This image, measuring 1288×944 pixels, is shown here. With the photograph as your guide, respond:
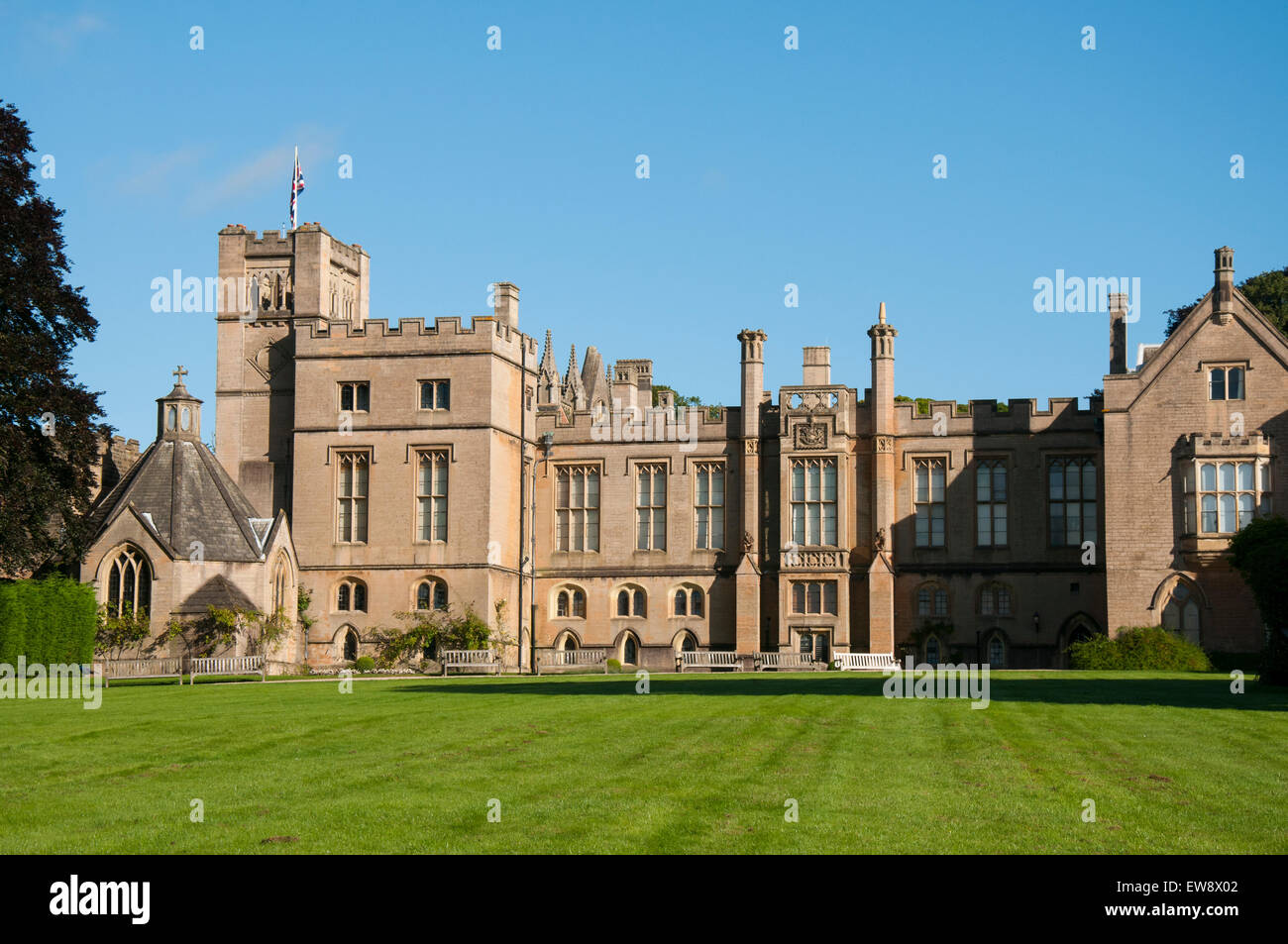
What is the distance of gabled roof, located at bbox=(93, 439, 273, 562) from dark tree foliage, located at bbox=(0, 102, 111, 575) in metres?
4.09

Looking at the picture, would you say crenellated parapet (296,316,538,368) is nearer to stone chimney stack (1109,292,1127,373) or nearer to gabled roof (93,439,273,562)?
gabled roof (93,439,273,562)

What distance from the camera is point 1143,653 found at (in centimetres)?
4628

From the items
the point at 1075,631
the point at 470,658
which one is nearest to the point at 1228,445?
the point at 1075,631

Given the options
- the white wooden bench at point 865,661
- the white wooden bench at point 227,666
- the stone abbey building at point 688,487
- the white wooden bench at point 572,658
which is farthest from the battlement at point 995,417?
the white wooden bench at point 227,666

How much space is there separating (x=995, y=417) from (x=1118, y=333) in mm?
5300

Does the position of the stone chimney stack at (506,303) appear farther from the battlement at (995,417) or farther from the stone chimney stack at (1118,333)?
the stone chimney stack at (1118,333)

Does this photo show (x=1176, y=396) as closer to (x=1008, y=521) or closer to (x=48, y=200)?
(x=1008, y=521)

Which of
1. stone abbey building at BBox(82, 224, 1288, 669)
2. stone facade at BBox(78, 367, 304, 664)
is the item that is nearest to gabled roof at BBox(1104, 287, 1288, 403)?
Answer: stone abbey building at BBox(82, 224, 1288, 669)

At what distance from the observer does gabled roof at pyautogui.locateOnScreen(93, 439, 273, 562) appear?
4769 centimetres

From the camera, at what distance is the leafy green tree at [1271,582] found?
3278 centimetres

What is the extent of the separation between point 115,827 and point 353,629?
38716 mm

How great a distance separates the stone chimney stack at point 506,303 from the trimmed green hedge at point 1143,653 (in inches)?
927
